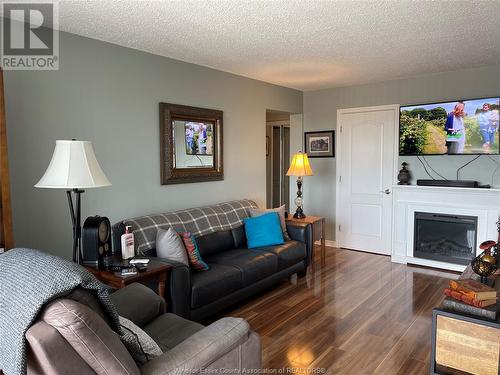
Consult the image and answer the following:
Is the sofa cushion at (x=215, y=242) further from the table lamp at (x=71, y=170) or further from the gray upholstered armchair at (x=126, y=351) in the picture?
the table lamp at (x=71, y=170)

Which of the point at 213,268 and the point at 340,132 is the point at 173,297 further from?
the point at 340,132

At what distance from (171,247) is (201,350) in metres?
Answer: 1.50

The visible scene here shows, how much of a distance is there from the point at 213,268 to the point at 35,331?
6.84 feet

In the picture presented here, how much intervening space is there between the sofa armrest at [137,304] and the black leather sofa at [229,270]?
0.50 meters

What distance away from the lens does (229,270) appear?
325 cm

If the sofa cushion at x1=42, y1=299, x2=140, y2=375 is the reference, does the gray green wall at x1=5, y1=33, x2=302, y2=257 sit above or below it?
above

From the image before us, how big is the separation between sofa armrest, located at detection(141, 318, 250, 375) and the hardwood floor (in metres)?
0.94

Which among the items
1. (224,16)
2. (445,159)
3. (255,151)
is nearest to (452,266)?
(445,159)

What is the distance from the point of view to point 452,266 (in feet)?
14.9

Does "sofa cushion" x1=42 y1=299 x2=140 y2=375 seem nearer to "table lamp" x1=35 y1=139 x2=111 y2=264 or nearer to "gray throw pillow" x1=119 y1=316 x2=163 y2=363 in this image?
"gray throw pillow" x1=119 y1=316 x2=163 y2=363

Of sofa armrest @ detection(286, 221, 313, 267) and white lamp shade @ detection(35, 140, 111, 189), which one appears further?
sofa armrest @ detection(286, 221, 313, 267)

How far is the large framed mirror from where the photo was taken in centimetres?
375

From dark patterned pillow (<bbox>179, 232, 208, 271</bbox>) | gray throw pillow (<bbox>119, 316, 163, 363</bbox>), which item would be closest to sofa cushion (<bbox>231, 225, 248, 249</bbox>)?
dark patterned pillow (<bbox>179, 232, 208, 271</bbox>)

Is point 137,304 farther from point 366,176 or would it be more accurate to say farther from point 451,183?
point 366,176
